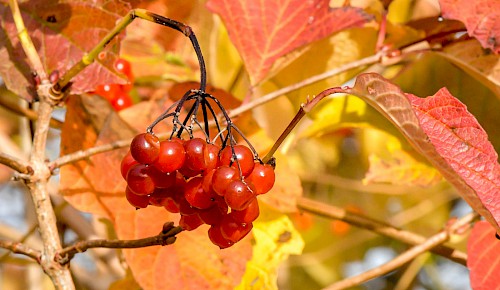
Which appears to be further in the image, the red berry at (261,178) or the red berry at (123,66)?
the red berry at (123,66)

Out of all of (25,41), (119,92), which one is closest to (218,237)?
(25,41)

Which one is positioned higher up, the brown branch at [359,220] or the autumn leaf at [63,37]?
the autumn leaf at [63,37]

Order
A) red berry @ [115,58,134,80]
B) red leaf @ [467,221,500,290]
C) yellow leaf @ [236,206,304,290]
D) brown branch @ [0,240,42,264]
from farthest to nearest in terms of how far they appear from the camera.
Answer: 1. red berry @ [115,58,134,80]
2. yellow leaf @ [236,206,304,290]
3. red leaf @ [467,221,500,290]
4. brown branch @ [0,240,42,264]

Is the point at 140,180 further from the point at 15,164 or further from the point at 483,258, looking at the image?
the point at 483,258

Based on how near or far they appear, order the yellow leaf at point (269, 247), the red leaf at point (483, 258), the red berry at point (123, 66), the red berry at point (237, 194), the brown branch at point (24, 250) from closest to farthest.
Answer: the red berry at point (237, 194)
the brown branch at point (24, 250)
the red leaf at point (483, 258)
the yellow leaf at point (269, 247)
the red berry at point (123, 66)

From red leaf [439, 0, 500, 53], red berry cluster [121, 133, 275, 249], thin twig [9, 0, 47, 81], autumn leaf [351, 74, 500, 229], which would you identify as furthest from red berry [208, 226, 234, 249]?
red leaf [439, 0, 500, 53]

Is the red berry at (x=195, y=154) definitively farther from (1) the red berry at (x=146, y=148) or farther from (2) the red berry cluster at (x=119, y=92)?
(2) the red berry cluster at (x=119, y=92)

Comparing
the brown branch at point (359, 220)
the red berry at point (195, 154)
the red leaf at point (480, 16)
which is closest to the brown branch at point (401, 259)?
the brown branch at point (359, 220)

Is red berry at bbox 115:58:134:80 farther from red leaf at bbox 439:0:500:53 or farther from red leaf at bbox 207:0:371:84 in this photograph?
red leaf at bbox 439:0:500:53
